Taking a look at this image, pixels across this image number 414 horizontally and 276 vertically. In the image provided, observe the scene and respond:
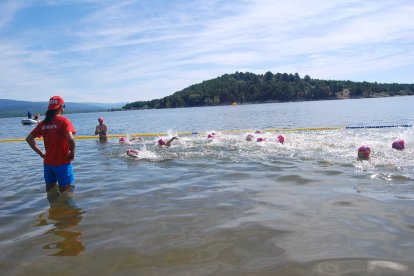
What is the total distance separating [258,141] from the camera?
1508cm

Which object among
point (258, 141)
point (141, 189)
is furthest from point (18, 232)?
Answer: point (258, 141)

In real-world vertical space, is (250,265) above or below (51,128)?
below

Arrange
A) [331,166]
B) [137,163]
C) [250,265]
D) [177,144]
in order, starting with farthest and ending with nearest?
1. [177,144]
2. [137,163]
3. [331,166]
4. [250,265]

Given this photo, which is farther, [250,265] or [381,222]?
[381,222]

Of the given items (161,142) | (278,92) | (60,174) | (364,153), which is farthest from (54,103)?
(278,92)

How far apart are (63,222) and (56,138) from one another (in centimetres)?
167

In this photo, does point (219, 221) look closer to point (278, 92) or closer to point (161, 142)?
point (161, 142)

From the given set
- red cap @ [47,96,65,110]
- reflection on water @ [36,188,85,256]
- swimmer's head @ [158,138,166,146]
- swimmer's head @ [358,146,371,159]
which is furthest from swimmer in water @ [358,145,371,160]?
swimmer's head @ [158,138,166,146]

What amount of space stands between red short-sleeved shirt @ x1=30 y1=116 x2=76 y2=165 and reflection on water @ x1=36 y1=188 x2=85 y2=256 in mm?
761

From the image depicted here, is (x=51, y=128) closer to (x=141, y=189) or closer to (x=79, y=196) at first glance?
(x=79, y=196)

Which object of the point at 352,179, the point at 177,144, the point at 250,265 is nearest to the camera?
the point at 250,265

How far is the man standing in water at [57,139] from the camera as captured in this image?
21.5 feet

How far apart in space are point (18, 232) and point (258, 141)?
1100 centimetres

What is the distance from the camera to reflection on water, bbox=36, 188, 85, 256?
15.3 ft
